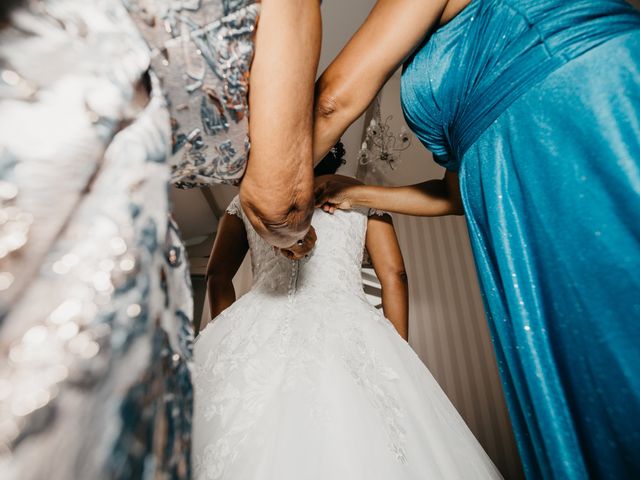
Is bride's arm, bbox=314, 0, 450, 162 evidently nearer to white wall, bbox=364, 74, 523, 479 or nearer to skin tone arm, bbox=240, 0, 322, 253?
skin tone arm, bbox=240, 0, 322, 253

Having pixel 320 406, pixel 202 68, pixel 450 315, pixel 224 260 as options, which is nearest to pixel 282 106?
pixel 202 68

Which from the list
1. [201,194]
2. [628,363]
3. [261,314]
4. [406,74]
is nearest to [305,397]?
[261,314]

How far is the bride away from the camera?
1.86ft

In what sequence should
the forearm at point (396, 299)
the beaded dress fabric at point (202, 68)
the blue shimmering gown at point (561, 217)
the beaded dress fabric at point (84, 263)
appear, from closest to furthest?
the beaded dress fabric at point (84, 263) → the beaded dress fabric at point (202, 68) → the blue shimmering gown at point (561, 217) → the forearm at point (396, 299)

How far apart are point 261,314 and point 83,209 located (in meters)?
0.83

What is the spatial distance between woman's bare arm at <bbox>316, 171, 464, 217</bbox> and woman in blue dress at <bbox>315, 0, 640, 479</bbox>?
1.60 feet

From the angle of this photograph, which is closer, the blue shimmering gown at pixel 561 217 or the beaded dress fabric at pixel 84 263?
the beaded dress fabric at pixel 84 263

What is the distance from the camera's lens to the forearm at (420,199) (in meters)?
1.17

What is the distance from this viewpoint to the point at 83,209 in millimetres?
244

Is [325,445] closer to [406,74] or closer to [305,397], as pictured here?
[305,397]

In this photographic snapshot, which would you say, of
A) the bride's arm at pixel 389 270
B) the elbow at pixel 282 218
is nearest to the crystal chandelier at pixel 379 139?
the bride's arm at pixel 389 270

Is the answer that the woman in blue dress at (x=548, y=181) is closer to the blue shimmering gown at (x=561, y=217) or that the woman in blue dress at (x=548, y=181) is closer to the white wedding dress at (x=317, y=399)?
the blue shimmering gown at (x=561, y=217)

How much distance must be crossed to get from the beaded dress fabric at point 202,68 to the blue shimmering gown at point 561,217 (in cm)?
45

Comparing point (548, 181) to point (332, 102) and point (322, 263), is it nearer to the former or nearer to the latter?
point (332, 102)
